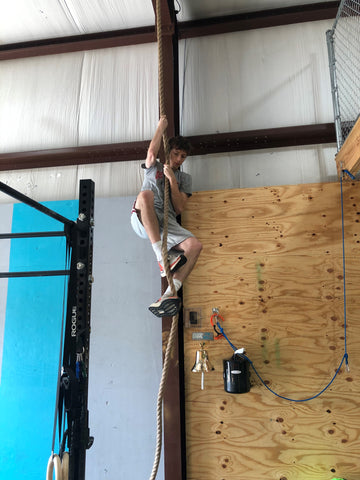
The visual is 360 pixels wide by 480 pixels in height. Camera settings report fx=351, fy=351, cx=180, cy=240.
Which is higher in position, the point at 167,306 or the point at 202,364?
the point at 167,306

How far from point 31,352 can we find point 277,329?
7.28ft

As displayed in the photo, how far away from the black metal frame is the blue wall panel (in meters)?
0.76

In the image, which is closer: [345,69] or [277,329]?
[277,329]

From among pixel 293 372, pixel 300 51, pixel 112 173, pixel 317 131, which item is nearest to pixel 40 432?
pixel 293 372

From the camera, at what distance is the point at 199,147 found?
3.49 metres

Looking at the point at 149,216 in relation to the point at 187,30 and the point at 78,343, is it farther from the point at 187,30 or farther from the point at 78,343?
the point at 187,30

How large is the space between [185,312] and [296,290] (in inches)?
37.3

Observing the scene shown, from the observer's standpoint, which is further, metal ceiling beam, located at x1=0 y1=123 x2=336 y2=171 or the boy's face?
metal ceiling beam, located at x1=0 y1=123 x2=336 y2=171

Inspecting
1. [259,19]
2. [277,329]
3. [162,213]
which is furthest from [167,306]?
[259,19]

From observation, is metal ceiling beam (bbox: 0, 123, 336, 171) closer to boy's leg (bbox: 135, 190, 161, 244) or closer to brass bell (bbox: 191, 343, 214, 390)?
boy's leg (bbox: 135, 190, 161, 244)

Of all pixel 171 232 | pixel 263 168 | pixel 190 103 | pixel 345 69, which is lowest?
pixel 171 232

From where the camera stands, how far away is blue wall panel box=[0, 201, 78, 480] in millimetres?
3045

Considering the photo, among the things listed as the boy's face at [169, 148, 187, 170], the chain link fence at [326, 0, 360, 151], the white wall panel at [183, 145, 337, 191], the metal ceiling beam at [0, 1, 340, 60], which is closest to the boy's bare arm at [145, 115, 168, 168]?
the boy's face at [169, 148, 187, 170]

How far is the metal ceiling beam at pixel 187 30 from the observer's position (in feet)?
12.0
